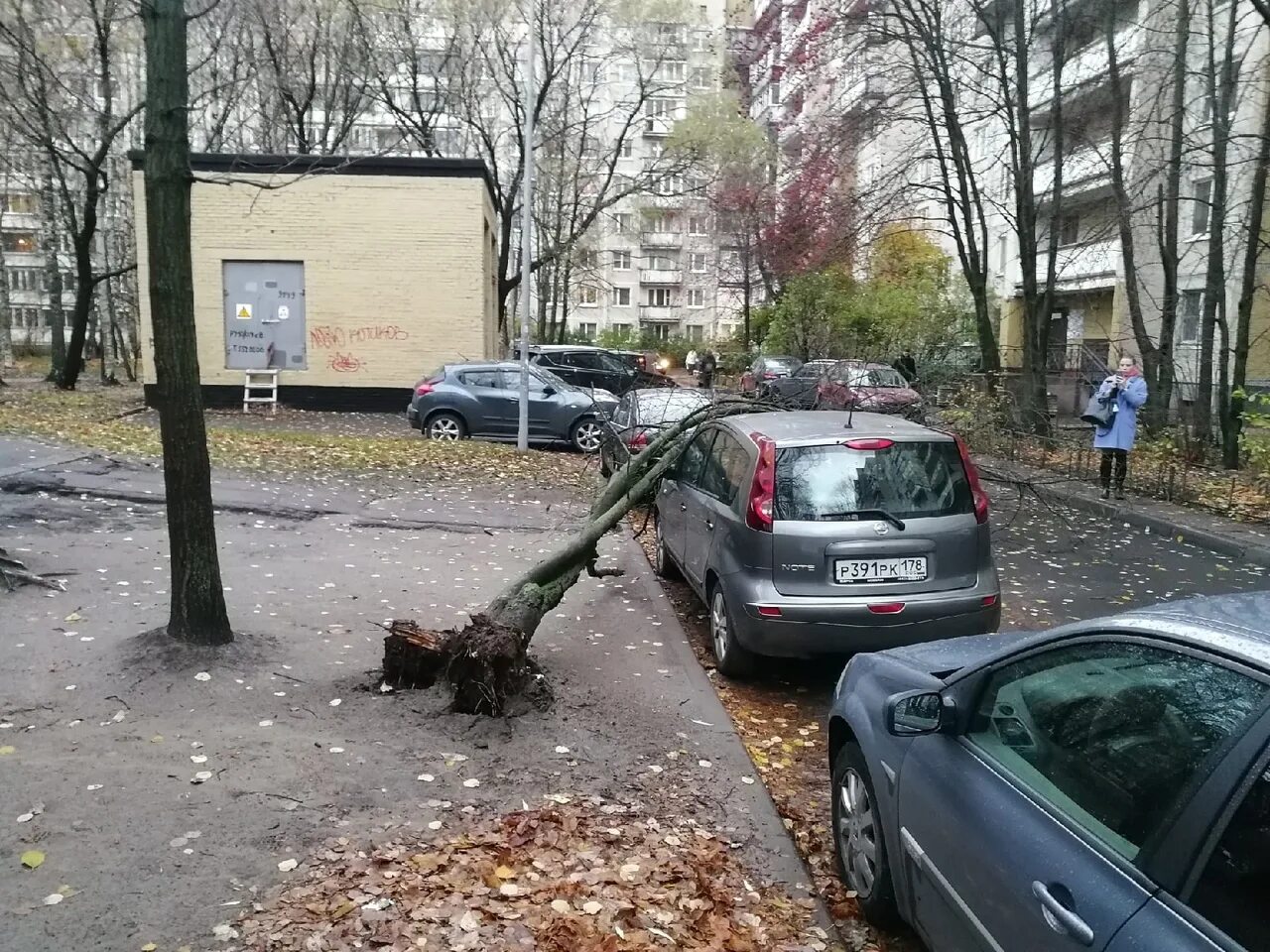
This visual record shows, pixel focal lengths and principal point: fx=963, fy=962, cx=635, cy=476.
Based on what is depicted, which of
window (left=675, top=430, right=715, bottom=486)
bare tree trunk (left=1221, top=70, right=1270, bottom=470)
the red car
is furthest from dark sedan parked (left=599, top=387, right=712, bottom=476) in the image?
bare tree trunk (left=1221, top=70, right=1270, bottom=470)

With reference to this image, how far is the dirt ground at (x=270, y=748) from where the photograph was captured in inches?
132

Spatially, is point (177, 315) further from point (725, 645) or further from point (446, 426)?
point (446, 426)

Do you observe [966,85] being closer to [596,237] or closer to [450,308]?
[450,308]

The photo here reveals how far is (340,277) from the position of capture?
22562 mm

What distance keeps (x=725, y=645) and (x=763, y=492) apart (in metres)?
1.04

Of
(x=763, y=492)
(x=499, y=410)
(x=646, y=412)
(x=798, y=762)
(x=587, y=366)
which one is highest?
(x=587, y=366)

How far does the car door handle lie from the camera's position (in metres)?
2.01

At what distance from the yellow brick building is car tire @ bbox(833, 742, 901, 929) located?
20317mm

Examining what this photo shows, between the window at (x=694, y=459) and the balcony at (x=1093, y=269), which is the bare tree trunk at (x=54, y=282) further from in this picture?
the balcony at (x=1093, y=269)

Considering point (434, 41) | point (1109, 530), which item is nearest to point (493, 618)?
point (1109, 530)

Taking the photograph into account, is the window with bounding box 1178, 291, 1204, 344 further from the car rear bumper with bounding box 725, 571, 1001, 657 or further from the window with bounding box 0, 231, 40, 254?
the window with bounding box 0, 231, 40, 254

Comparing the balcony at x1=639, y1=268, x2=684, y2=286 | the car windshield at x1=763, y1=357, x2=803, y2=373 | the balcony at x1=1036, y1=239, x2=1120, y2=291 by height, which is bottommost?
the car windshield at x1=763, y1=357, x2=803, y2=373

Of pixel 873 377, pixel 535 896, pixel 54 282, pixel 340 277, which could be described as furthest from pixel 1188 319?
pixel 54 282

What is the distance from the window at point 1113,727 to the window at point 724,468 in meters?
3.27
